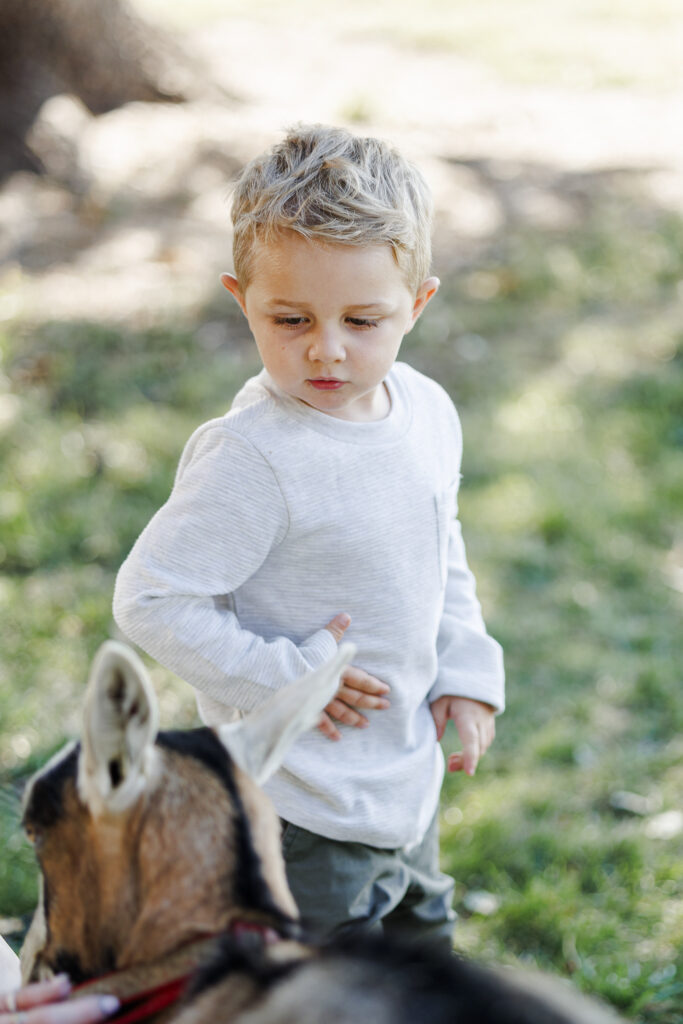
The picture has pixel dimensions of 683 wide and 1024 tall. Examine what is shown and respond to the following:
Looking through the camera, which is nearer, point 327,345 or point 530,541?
point 327,345

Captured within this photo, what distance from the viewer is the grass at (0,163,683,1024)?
10.7 feet

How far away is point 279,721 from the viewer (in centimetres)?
152

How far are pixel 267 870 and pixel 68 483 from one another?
3.60 m

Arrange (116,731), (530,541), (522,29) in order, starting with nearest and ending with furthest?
(116,731) → (530,541) → (522,29)

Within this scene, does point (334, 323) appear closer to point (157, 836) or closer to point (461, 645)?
point (461, 645)

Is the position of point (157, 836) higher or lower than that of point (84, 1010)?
higher

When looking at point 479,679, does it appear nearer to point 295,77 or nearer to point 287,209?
point 287,209

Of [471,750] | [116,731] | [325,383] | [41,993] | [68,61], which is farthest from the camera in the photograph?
[68,61]

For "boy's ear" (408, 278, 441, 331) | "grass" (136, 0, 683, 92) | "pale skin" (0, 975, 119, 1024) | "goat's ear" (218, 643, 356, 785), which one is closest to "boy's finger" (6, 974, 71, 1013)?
"pale skin" (0, 975, 119, 1024)

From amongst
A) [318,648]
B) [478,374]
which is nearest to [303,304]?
[318,648]

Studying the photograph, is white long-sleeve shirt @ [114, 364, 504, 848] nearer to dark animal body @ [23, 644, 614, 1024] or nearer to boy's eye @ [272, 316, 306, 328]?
boy's eye @ [272, 316, 306, 328]

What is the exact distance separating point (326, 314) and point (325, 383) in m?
0.15

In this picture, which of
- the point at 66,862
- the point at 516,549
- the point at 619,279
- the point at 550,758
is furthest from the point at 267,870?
the point at 619,279

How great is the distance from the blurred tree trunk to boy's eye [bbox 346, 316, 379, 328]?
6.14 metres
